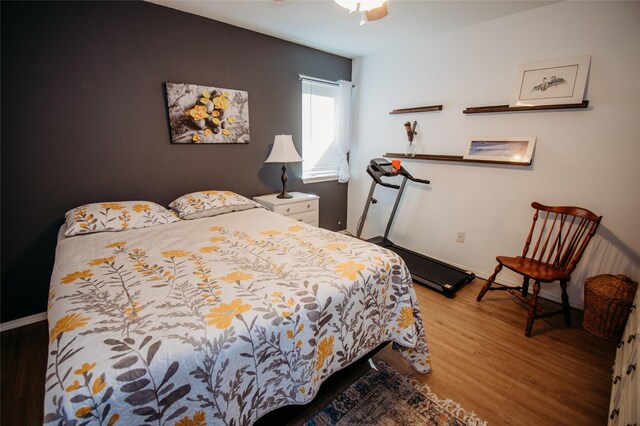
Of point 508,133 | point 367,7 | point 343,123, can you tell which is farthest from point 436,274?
point 367,7

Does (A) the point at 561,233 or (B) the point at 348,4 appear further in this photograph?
(A) the point at 561,233

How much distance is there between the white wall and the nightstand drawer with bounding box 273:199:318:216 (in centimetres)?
103

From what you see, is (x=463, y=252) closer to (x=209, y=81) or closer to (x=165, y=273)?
(x=165, y=273)

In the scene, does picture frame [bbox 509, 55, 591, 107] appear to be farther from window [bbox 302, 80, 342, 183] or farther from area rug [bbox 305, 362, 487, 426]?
area rug [bbox 305, 362, 487, 426]

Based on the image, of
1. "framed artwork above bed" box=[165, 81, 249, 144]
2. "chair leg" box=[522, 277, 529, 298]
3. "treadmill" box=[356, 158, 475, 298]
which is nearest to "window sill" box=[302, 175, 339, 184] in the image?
"treadmill" box=[356, 158, 475, 298]

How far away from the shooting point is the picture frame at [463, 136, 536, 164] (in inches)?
95.4

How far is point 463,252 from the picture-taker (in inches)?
118

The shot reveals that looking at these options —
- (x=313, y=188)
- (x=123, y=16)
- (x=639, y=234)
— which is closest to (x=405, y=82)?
(x=313, y=188)

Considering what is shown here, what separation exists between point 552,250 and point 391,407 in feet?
6.02

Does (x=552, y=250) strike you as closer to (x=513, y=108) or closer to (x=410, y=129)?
(x=513, y=108)

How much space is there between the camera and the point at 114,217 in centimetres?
200

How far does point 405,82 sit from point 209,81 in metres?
2.13

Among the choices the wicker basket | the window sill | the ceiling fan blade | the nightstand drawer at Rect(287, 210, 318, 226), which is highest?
the ceiling fan blade

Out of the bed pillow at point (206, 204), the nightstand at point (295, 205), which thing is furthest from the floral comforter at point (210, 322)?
the nightstand at point (295, 205)
